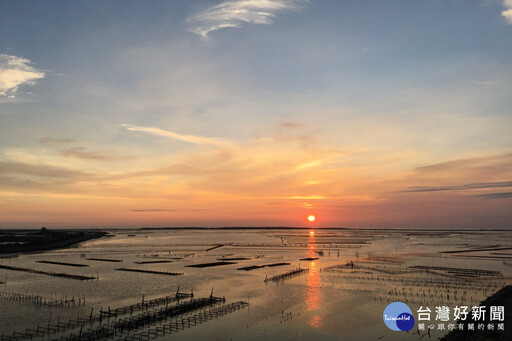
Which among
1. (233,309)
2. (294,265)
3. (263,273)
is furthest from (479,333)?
(294,265)

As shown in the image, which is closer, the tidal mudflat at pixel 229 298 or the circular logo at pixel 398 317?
the tidal mudflat at pixel 229 298

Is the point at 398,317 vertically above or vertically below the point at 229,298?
above

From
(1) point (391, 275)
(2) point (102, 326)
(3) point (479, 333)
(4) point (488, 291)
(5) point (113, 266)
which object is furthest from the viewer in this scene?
(5) point (113, 266)

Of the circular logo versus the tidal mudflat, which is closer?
the tidal mudflat

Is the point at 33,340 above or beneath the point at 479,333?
beneath

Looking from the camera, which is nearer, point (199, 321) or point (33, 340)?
point (33, 340)

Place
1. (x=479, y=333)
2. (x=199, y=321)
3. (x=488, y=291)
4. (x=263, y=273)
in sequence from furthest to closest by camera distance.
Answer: (x=263, y=273) → (x=488, y=291) → (x=199, y=321) → (x=479, y=333)

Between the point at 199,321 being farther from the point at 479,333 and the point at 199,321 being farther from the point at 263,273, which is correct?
the point at 263,273

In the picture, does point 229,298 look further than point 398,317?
Yes
